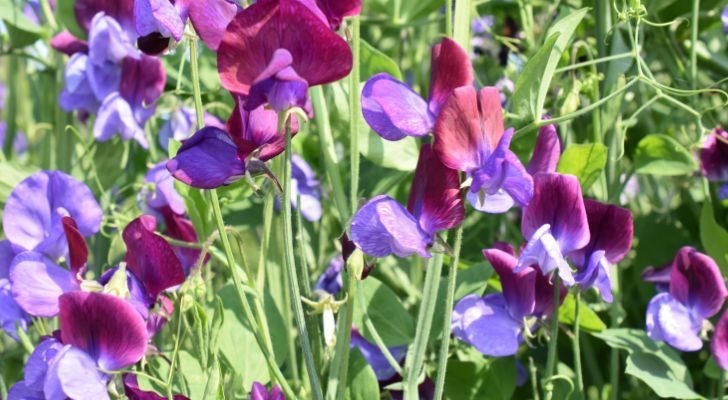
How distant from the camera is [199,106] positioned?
771 millimetres

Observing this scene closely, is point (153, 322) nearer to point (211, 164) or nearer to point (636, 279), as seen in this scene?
point (211, 164)

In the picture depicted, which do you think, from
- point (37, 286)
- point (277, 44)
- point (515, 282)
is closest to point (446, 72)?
point (277, 44)

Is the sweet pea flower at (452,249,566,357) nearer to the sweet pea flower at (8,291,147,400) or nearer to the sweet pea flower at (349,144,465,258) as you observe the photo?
the sweet pea flower at (349,144,465,258)

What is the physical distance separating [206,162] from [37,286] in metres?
0.24

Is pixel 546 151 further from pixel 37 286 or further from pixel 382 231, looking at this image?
pixel 37 286

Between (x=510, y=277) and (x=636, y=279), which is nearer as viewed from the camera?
(x=510, y=277)

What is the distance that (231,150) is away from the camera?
77 cm

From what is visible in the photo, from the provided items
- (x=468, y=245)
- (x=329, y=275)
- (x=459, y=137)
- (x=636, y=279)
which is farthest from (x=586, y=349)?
(x=459, y=137)

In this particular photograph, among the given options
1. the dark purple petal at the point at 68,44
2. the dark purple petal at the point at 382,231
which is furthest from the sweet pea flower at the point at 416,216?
the dark purple petal at the point at 68,44

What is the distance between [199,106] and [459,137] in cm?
20

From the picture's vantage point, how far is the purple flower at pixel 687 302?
1037 millimetres

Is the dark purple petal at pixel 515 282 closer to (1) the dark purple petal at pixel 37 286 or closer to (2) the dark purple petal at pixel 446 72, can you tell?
(2) the dark purple petal at pixel 446 72

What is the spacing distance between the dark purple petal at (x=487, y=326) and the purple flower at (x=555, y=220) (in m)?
0.10

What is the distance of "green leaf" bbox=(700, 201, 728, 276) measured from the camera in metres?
1.14
